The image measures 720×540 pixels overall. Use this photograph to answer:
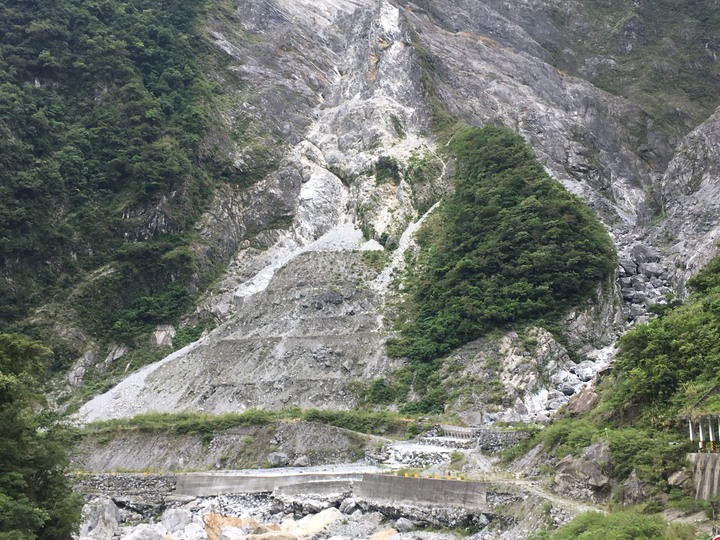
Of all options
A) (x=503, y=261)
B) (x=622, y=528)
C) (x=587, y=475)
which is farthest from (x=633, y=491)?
(x=503, y=261)

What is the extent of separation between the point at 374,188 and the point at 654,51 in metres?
59.7

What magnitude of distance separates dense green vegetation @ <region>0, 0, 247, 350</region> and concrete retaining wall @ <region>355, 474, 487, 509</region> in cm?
3982

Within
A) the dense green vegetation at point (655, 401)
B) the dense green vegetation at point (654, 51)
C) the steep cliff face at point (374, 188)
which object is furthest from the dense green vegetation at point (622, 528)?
the dense green vegetation at point (654, 51)

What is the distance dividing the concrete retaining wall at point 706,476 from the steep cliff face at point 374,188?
830 inches

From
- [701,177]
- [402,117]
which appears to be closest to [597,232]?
[701,177]

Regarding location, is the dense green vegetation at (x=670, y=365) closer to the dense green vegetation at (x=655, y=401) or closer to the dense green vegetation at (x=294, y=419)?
the dense green vegetation at (x=655, y=401)

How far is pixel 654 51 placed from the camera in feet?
340

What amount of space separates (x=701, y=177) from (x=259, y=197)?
4280 centimetres

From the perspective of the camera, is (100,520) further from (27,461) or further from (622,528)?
(622,528)

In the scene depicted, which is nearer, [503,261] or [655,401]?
[655,401]

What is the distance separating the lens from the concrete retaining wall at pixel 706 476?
51.1ft

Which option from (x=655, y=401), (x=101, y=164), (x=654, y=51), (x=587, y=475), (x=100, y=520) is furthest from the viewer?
(x=654, y=51)

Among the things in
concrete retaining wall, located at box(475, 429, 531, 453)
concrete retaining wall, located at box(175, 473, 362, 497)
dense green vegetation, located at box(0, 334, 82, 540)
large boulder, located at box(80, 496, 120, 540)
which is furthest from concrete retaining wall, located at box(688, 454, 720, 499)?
large boulder, located at box(80, 496, 120, 540)

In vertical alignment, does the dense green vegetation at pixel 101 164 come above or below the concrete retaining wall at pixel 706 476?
below
